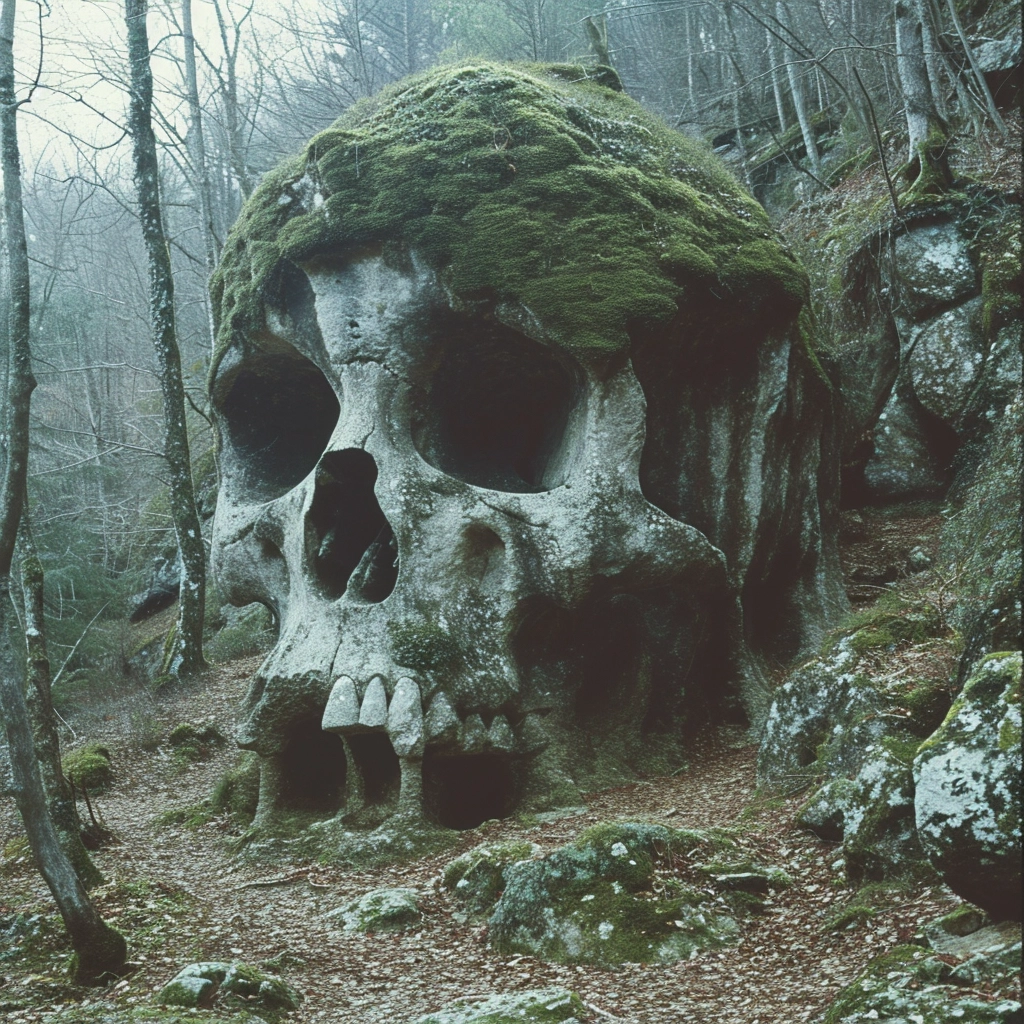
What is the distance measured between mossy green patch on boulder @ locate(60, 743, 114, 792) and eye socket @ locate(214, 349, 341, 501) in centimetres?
399

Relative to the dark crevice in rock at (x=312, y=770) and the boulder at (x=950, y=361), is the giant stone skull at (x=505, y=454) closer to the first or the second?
the dark crevice in rock at (x=312, y=770)

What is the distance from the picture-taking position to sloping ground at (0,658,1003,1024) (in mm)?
5109

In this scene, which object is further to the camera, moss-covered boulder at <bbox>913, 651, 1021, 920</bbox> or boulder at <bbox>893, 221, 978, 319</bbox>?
boulder at <bbox>893, 221, 978, 319</bbox>

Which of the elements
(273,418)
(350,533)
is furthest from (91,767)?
(273,418)

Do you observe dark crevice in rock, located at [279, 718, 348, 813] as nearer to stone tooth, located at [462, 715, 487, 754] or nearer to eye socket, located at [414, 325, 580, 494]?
stone tooth, located at [462, 715, 487, 754]

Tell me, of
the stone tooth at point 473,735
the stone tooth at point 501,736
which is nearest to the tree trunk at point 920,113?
the stone tooth at point 501,736

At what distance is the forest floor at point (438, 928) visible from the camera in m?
5.12

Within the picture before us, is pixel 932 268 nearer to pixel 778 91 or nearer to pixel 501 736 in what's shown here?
pixel 501 736

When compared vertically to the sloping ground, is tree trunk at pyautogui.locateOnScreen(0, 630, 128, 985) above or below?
above

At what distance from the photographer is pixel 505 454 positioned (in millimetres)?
12031

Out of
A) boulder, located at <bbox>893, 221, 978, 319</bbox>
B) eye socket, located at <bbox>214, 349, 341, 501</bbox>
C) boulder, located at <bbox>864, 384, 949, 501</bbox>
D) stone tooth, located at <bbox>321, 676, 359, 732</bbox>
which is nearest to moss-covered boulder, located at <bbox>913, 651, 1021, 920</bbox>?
stone tooth, located at <bbox>321, 676, 359, 732</bbox>

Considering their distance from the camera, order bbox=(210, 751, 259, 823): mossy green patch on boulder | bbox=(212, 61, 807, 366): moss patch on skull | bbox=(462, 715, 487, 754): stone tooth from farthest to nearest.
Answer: bbox=(210, 751, 259, 823): mossy green patch on boulder → bbox=(212, 61, 807, 366): moss patch on skull → bbox=(462, 715, 487, 754): stone tooth

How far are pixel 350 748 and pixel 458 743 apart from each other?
1157 mm

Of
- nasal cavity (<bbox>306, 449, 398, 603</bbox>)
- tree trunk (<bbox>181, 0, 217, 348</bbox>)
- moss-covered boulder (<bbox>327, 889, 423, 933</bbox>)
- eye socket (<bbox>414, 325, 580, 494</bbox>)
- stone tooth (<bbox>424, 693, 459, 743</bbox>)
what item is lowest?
moss-covered boulder (<bbox>327, 889, 423, 933</bbox>)
